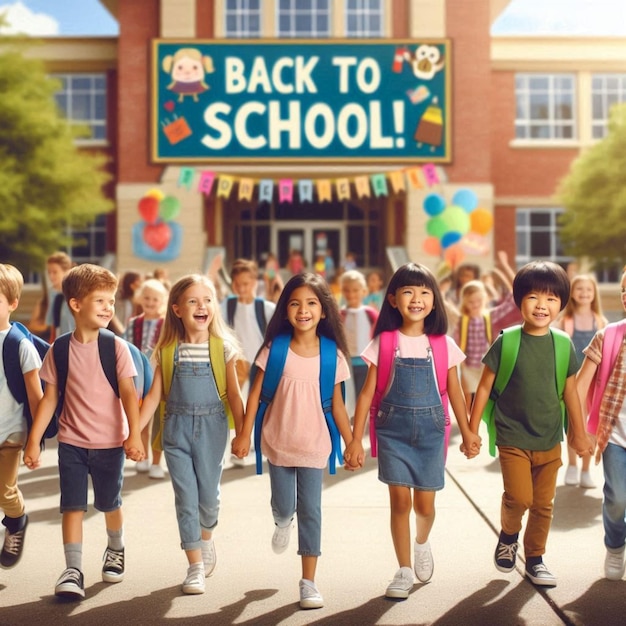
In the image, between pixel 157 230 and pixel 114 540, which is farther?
pixel 157 230

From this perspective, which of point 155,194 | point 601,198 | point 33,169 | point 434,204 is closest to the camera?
point 33,169

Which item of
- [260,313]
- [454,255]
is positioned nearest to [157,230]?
[454,255]

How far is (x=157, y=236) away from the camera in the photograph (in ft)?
82.8

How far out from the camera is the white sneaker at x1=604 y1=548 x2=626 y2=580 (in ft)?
15.2

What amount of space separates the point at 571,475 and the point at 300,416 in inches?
130

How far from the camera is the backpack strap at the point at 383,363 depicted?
457 cm

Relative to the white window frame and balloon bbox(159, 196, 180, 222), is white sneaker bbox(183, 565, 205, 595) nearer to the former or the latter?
balloon bbox(159, 196, 180, 222)

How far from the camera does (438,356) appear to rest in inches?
180

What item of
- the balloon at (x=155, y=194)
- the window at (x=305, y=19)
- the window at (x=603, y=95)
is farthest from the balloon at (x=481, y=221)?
the balloon at (x=155, y=194)

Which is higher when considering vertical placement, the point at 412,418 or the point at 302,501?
the point at 412,418

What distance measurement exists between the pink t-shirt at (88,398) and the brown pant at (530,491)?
175 centimetres

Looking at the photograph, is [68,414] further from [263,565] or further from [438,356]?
[438,356]

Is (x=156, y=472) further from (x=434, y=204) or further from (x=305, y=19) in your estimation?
(x=305, y=19)

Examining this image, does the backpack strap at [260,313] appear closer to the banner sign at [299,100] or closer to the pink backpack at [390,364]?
the pink backpack at [390,364]
